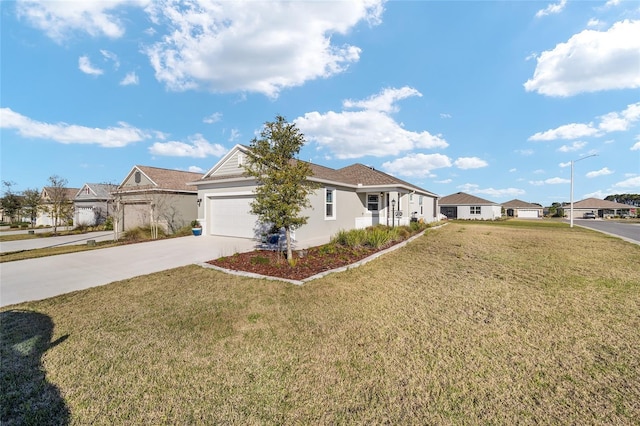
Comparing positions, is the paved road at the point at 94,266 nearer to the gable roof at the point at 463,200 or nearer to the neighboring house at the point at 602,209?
the gable roof at the point at 463,200

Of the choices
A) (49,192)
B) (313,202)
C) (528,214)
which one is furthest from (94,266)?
(528,214)

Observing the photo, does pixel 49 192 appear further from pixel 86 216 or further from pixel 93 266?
pixel 93 266

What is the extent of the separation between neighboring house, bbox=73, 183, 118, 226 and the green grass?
24031mm

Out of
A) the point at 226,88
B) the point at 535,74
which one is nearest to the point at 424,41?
the point at 535,74

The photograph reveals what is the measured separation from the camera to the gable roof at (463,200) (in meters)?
43.4

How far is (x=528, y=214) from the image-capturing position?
56625mm

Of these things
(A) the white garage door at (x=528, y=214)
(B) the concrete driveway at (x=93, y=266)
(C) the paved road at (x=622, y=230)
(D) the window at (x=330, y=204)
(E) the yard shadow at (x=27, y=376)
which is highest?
(D) the window at (x=330, y=204)

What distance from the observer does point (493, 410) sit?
99.9 inches

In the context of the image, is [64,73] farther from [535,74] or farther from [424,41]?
[535,74]

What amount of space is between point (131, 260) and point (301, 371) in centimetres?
932

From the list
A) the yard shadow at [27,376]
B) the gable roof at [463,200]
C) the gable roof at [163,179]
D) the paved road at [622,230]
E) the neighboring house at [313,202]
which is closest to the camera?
the yard shadow at [27,376]

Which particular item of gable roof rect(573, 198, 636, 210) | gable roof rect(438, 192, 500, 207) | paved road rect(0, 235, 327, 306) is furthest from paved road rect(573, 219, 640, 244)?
gable roof rect(573, 198, 636, 210)

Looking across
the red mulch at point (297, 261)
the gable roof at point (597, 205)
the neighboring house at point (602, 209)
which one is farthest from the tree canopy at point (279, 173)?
the gable roof at point (597, 205)

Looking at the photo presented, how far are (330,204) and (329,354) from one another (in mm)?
11467
